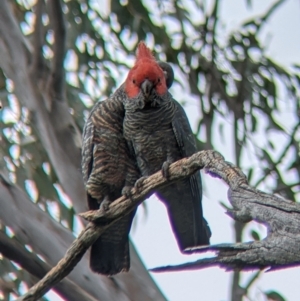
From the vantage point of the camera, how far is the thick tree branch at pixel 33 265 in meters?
3.18

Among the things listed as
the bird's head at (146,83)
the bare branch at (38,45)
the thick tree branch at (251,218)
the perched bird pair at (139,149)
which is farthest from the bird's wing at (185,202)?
the bare branch at (38,45)

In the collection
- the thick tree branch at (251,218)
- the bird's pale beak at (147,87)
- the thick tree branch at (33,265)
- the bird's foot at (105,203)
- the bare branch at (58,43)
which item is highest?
the bare branch at (58,43)

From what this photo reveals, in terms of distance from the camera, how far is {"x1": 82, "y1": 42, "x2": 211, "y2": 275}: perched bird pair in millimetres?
3111

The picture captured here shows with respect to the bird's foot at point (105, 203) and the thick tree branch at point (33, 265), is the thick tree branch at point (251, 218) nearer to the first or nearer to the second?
the bird's foot at point (105, 203)

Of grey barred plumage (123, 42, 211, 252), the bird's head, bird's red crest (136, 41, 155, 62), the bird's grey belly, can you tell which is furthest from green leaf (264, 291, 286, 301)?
bird's red crest (136, 41, 155, 62)

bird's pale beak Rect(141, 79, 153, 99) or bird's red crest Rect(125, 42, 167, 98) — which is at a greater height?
bird's red crest Rect(125, 42, 167, 98)

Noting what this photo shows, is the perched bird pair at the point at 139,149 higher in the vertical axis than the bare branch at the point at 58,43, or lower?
lower

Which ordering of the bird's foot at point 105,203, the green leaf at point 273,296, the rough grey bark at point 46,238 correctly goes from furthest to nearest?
the green leaf at point 273,296 < the rough grey bark at point 46,238 < the bird's foot at point 105,203

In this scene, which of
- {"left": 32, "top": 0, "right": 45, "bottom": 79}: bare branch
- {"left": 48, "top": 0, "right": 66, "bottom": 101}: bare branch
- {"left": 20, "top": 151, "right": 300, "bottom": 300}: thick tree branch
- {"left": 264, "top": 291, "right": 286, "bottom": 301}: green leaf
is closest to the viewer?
{"left": 20, "top": 151, "right": 300, "bottom": 300}: thick tree branch

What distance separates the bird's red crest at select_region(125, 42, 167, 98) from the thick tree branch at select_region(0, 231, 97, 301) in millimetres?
809

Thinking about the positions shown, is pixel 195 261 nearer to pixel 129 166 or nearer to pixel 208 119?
pixel 129 166

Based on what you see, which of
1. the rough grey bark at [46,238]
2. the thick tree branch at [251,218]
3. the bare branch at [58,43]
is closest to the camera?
the thick tree branch at [251,218]

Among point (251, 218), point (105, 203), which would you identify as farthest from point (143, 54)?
point (251, 218)

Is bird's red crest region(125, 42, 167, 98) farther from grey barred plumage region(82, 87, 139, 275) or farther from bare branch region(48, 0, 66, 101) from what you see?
bare branch region(48, 0, 66, 101)
